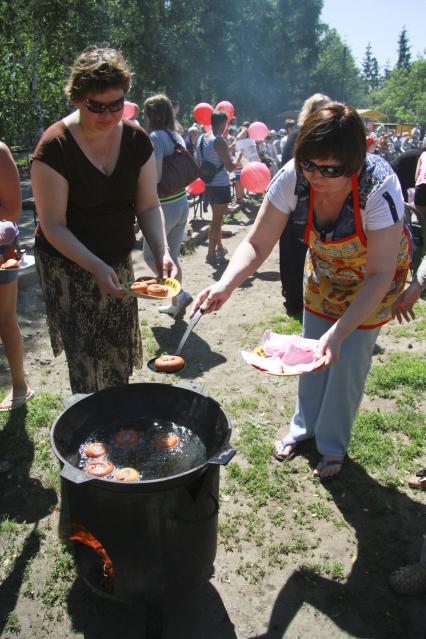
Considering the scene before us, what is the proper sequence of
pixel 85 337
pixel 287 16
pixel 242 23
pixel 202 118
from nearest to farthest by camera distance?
pixel 85 337 → pixel 202 118 → pixel 242 23 → pixel 287 16

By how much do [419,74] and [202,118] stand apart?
202 ft

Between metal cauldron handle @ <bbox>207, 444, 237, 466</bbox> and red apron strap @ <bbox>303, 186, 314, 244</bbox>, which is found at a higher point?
red apron strap @ <bbox>303, 186, 314, 244</bbox>

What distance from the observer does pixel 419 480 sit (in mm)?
2998

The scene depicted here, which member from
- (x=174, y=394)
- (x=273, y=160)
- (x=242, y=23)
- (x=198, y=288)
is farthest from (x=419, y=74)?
(x=174, y=394)

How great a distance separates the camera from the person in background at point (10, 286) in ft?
9.09

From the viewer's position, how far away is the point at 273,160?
14734 mm

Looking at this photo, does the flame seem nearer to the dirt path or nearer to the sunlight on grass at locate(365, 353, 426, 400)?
the dirt path

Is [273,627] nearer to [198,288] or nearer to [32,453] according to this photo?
[32,453]

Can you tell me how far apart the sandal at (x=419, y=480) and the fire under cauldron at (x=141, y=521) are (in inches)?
58.0

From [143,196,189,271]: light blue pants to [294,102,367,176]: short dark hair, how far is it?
276 centimetres

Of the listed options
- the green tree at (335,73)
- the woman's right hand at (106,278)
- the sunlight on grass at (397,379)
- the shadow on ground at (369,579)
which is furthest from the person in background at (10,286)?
the green tree at (335,73)

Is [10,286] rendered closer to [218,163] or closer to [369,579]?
[369,579]

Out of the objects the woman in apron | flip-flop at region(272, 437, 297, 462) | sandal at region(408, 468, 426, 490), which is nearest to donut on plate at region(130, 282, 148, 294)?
the woman in apron

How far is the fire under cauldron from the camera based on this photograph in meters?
1.81
